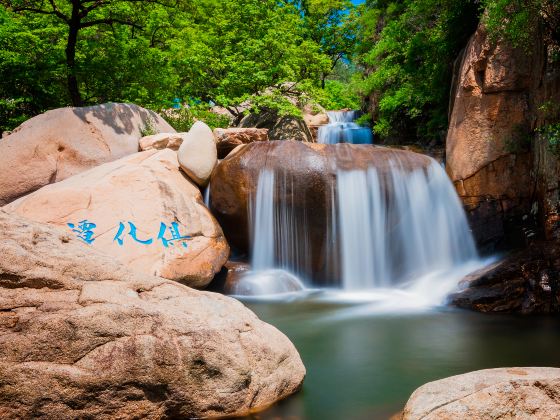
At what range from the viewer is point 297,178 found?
9.02 m

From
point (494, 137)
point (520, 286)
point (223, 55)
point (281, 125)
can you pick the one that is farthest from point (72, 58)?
point (520, 286)

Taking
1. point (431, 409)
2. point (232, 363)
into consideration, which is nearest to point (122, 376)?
point (232, 363)

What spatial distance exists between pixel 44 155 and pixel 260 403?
803cm

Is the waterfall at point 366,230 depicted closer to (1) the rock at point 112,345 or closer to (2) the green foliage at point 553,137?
(2) the green foliage at point 553,137

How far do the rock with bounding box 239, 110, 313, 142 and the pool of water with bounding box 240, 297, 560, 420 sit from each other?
380 inches

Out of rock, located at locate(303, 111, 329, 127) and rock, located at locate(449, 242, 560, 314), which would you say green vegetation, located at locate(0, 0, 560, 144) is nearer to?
rock, located at locate(303, 111, 329, 127)

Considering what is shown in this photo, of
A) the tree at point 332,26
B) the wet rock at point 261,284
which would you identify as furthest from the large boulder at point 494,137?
the tree at point 332,26

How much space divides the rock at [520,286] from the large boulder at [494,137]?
163 cm

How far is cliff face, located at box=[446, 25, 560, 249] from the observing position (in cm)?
835

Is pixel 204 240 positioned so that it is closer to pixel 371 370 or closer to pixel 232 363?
pixel 371 370

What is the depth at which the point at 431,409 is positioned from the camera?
2963 millimetres

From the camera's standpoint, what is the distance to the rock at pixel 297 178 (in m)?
9.01

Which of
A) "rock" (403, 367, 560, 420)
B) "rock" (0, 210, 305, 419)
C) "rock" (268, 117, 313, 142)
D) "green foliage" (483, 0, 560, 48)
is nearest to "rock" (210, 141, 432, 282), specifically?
"green foliage" (483, 0, 560, 48)

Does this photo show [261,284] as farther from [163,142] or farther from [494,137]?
[494,137]
